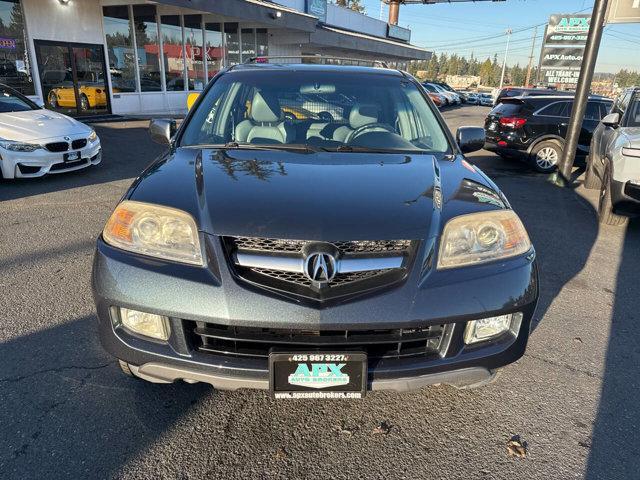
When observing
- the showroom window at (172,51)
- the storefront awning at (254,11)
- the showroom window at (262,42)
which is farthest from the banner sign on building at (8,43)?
the showroom window at (262,42)

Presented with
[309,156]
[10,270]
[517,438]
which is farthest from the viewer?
[10,270]

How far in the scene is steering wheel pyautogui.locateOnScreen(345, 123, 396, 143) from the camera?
305cm

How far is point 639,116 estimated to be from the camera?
602cm

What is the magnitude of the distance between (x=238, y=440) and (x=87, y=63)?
50.1 feet

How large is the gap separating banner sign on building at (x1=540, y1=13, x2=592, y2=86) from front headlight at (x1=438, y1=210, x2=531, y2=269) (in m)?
24.1

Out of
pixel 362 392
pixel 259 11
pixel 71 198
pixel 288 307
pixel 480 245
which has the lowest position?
pixel 71 198

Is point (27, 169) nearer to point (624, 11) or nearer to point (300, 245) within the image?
point (300, 245)

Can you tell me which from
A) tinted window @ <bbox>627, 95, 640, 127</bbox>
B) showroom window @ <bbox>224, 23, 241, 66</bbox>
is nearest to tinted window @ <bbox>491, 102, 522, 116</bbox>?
tinted window @ <bbox>627, 95, 640, 127</bbox>

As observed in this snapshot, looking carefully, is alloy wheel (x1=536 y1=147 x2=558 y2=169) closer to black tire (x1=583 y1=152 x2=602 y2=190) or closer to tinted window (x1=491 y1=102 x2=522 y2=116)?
tinted window (x1=491 y1=102 x2=522 y2=116)

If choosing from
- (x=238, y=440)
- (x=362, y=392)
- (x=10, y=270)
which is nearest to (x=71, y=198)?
(x=10, y=270)

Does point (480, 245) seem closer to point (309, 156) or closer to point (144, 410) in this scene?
point (309, 156)

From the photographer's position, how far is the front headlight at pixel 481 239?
1.98m

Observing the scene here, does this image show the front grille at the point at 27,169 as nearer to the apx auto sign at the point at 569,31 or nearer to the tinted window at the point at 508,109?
the tinted window at the point at 508,109

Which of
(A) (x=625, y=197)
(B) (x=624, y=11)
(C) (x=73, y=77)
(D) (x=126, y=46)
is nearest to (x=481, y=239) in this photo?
(A) (x=625, y=197)
